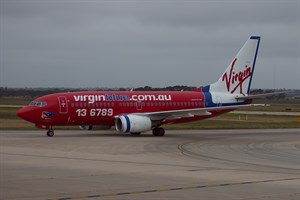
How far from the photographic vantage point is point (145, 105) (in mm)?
45781

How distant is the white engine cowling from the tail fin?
8.43 metres

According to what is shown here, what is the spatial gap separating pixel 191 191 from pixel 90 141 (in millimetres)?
20405

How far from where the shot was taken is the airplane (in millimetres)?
42500

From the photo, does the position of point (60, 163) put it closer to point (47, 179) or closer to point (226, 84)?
point (47, 179)

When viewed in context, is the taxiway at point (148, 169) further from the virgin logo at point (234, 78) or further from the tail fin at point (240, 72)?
the virgin logo at point (234, 78)

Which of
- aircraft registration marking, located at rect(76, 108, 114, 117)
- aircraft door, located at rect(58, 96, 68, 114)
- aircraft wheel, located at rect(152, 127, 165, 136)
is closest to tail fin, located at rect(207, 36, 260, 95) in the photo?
→ aircraft wheel, located at rect(152, 127, 165, 136)

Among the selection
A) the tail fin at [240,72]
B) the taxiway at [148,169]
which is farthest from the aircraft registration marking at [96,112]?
the tail fin at [240,72]

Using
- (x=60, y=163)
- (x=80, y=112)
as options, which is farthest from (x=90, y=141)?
(x=60, y=163)

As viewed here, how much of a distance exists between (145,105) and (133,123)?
12.6ft

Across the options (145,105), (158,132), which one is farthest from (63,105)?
(158,132)

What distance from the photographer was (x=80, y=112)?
43.1 m

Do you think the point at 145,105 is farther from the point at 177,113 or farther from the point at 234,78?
the point at 234,78

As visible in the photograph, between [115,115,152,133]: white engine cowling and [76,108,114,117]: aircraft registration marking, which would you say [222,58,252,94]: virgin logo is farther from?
[76,108,114,117]: aircraft registration marking

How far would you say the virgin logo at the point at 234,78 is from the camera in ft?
163
